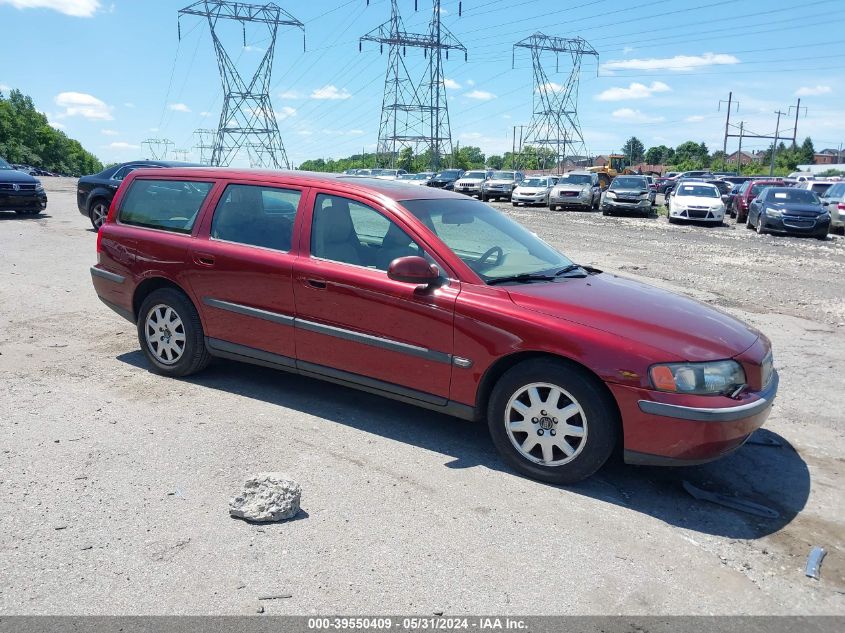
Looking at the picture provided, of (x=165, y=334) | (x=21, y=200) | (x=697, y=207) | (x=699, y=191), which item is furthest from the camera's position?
(x=699, y=191)

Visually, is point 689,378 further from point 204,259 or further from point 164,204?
point 164,204

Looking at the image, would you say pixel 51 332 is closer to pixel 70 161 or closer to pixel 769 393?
pixel 769 393

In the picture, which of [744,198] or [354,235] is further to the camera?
[744,198]

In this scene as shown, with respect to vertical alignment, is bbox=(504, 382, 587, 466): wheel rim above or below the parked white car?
below

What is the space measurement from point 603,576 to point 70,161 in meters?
156

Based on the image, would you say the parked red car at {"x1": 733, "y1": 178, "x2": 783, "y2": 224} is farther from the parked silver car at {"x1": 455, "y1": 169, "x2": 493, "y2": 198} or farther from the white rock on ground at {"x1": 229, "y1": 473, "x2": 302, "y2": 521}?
the white rock on ground at {"x1": 229, "y1": 473, "x2": 302, "y2": 521}

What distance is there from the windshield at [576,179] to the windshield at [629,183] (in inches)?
103

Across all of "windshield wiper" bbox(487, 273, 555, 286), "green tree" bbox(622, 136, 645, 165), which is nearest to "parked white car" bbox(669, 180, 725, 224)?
"windshield wiper" bbox(487, 273, 555, 286)

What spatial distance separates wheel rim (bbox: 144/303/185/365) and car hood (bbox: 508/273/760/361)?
280cm

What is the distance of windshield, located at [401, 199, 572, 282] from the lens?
15.3 ft

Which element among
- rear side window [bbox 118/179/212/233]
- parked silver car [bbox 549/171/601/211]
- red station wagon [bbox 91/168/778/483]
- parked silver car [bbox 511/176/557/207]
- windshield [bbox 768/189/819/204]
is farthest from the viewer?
parked silver car [bbox 511/176/557/207]

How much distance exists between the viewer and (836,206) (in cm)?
2164

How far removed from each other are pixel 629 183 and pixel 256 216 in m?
24.8

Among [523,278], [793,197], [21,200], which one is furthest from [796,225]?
[21,200]
